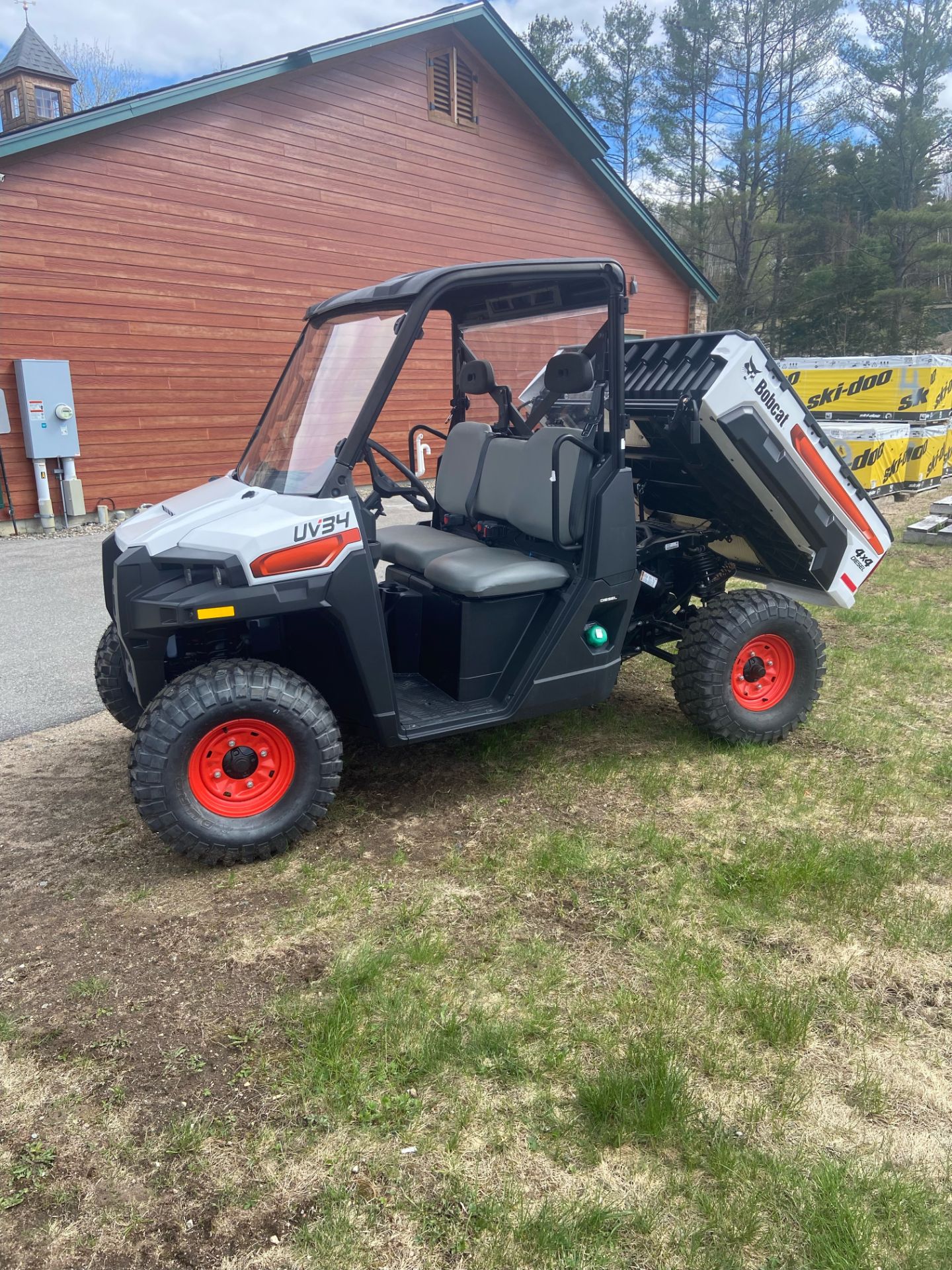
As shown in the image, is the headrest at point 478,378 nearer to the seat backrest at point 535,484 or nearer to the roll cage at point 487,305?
the roll cage at point 487,305

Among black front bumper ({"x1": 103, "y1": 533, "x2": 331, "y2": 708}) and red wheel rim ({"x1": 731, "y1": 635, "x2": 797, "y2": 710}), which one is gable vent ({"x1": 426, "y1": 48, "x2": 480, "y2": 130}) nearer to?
red wheel rim ({"x1": 731, "y1": 635, "x2": 797, "y2": 710})

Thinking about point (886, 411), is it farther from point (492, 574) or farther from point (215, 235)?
point (492, 574)

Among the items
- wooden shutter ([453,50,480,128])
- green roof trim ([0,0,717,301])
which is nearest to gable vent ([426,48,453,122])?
wooden shutter ([453,50,480,128])

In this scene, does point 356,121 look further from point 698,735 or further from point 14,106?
point 14,106

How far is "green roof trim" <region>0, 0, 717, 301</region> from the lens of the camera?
9.78 metres

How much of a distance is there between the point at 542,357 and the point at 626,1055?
3.00 meters

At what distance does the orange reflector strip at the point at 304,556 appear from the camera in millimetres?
3215

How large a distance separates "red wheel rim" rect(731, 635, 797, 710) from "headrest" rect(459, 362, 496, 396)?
177 cm

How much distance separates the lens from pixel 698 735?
4.63m

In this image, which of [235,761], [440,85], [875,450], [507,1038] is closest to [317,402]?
[235,761]

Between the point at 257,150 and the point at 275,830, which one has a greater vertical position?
the point at 257,150

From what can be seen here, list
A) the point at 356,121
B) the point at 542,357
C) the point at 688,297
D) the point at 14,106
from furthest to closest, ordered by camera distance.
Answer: the point at 14,106
the point at 688,297
the point at 356,121
the point at 542,357

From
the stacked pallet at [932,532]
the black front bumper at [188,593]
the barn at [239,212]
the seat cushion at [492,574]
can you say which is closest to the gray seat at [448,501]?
the seat cushion at [492,574]

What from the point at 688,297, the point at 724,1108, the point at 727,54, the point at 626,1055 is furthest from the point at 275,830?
the point at 727,54
